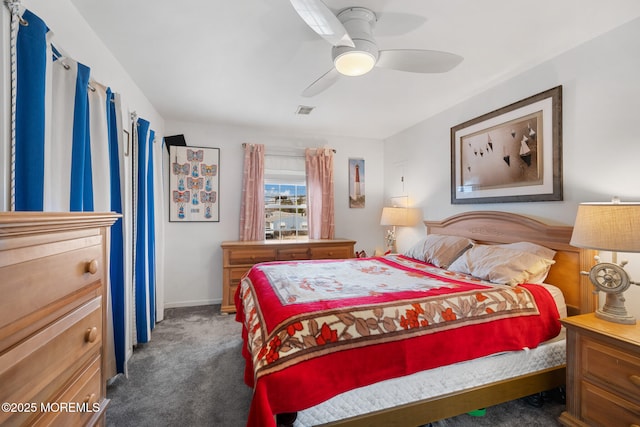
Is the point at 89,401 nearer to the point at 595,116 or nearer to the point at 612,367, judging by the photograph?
the point at 612,367

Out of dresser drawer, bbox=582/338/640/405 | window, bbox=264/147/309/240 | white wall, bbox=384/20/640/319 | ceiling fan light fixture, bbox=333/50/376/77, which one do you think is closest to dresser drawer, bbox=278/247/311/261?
window, bbox=264/147/309/240

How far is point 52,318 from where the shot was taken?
74 cm

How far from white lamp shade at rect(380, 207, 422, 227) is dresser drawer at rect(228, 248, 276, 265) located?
1.60 metres

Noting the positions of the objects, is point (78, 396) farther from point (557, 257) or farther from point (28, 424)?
point (557, 257)

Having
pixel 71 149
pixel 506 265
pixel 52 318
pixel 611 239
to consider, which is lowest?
pixel 506 265

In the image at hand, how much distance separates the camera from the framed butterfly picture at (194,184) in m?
3.80

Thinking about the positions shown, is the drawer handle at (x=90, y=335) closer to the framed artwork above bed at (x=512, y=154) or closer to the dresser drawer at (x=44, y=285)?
the dresser drawer at (x=44, y=285)

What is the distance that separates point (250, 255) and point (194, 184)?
1.24 metres

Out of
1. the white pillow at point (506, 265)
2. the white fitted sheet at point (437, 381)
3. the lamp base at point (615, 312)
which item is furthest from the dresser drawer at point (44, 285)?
the lamp base at point (615, 312)

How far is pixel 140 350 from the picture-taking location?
260 cm

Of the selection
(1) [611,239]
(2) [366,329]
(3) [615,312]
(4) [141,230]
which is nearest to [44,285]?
(2) [366,329]

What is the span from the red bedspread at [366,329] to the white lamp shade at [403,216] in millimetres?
1723

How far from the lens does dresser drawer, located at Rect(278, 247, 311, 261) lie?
12.2 feet

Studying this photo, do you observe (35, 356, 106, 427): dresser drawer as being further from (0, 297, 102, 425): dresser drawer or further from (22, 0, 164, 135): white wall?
(22, 0, 164, 135): white wall
